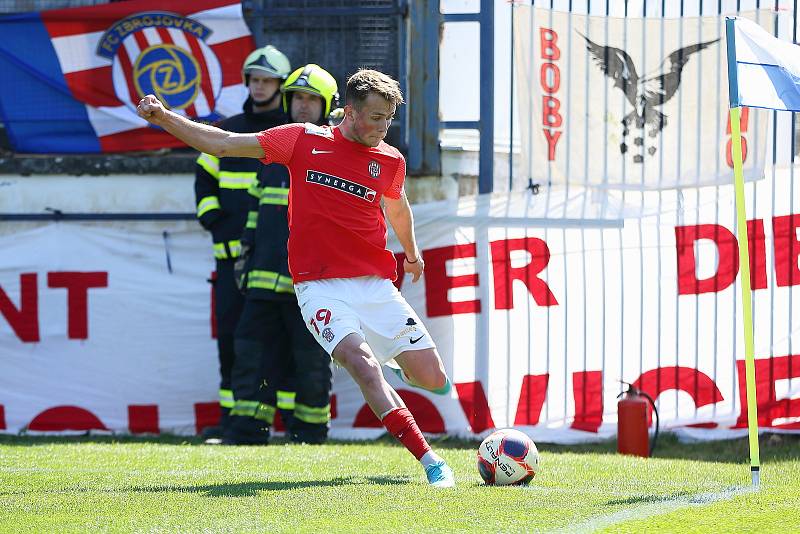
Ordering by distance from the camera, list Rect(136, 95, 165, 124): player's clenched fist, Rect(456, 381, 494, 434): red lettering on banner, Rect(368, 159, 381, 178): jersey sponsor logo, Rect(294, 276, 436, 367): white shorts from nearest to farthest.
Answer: Rect(136, 95, 165, 124): player's clenched fist → Rect(294, 276, 436, 367): white shorts → Rect(368, 159, 381, 178): jersey sponsor logo → Rect(456, 381, 494, 434): red lettering on banner

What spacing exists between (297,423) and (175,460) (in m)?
1.59

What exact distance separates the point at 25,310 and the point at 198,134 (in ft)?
14.4

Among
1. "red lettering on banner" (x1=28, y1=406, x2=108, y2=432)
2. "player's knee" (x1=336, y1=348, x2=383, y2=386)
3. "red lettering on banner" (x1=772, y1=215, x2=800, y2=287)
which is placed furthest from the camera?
"red lettering on banner" (x1=28, y1=406, x2=108, y2=432)

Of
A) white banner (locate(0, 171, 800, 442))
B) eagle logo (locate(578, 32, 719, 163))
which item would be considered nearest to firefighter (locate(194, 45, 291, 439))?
white banner (locate(0, 171, 800, 442))

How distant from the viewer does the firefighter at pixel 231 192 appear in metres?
9.51

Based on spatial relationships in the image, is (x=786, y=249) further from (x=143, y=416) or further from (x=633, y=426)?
(x=143, y=416)

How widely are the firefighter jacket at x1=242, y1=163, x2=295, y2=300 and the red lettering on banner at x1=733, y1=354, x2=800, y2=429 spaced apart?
3.16 m

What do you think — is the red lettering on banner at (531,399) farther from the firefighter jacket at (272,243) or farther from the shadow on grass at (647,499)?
the shadow on grass at (647,499)

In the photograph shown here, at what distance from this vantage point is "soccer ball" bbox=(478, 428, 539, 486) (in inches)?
253

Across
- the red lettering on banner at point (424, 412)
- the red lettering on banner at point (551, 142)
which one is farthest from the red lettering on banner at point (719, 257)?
the red lettering on banner at point (424, 412)

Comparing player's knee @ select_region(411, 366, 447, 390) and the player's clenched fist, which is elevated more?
the player's clenched fist

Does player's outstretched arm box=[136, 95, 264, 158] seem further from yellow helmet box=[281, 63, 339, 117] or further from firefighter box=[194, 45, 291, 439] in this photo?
firefighter box=[194, 45, 291, 439]

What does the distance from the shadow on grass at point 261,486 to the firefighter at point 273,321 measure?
7.72 ft

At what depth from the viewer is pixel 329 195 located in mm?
6723
